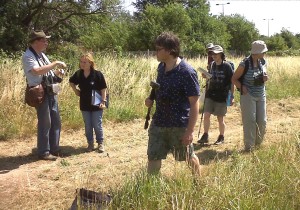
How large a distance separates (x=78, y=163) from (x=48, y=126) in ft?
2.32

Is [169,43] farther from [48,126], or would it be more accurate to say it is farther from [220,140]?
[220,140]

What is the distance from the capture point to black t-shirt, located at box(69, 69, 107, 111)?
6.18 meters

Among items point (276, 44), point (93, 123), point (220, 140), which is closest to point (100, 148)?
point (93, 123)

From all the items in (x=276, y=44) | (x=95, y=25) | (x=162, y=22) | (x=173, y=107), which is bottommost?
(x=173, y=107)

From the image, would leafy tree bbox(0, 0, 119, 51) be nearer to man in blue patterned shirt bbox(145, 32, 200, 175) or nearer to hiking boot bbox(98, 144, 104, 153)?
hiking boot bbox(98, 144, 104, 153)

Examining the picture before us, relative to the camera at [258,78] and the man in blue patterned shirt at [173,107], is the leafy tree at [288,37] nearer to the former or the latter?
the camera at [258,78]

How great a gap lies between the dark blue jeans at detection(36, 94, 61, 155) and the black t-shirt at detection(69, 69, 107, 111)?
54 centimetres

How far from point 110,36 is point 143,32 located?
15.1 feet

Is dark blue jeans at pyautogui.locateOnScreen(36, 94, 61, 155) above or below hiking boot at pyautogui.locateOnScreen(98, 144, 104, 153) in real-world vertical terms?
above

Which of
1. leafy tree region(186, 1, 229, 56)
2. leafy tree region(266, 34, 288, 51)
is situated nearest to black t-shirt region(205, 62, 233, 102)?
leafy tree region(186, 1, 229, 56)

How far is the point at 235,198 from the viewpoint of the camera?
11.4ft

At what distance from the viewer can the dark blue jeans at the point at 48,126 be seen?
18.5 feet

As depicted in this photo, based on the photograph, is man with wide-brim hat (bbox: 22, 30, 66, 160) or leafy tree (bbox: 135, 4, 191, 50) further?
leafy tree (bbox: 135, 4, 191, 50)

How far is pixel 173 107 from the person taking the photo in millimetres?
3955
